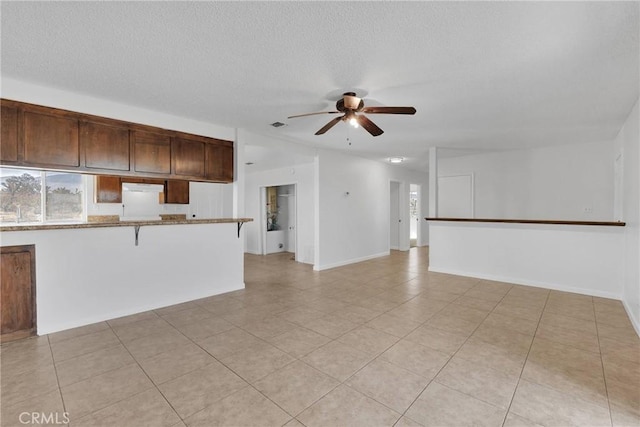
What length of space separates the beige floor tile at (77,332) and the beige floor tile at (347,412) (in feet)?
8.29

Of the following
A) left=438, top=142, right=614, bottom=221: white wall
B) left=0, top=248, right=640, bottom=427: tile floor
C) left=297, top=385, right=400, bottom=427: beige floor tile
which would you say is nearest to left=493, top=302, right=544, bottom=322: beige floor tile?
left=0, top=248, right=640, bottom=427: tile floor

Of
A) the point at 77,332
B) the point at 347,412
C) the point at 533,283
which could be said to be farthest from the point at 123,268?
the point at 533,283

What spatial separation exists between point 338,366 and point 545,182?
586 cm

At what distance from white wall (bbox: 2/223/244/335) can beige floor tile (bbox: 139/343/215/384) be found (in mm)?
1345

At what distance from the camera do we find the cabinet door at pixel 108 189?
554 cm

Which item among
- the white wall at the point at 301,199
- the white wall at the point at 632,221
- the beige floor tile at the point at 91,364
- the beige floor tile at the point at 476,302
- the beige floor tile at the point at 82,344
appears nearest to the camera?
the beige floor tile at the point at 91,364

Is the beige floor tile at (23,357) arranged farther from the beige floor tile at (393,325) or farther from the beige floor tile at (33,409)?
the beige floor tile at (393,325)

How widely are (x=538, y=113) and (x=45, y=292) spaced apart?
600 cm

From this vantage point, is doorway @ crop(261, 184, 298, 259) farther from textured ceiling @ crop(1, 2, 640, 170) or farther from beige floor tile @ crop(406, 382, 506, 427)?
beige floor tile @ crop(406, 382, 506, 427)

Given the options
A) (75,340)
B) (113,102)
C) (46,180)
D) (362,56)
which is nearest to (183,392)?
(75,340)

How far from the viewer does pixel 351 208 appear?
256 inches

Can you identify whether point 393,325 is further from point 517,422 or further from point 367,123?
point 367,123

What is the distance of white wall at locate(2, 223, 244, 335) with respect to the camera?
2.90 metres

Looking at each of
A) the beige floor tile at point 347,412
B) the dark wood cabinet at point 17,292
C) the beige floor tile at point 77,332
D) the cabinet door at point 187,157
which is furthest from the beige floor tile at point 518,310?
the dark wood cabinet at point 17,292
